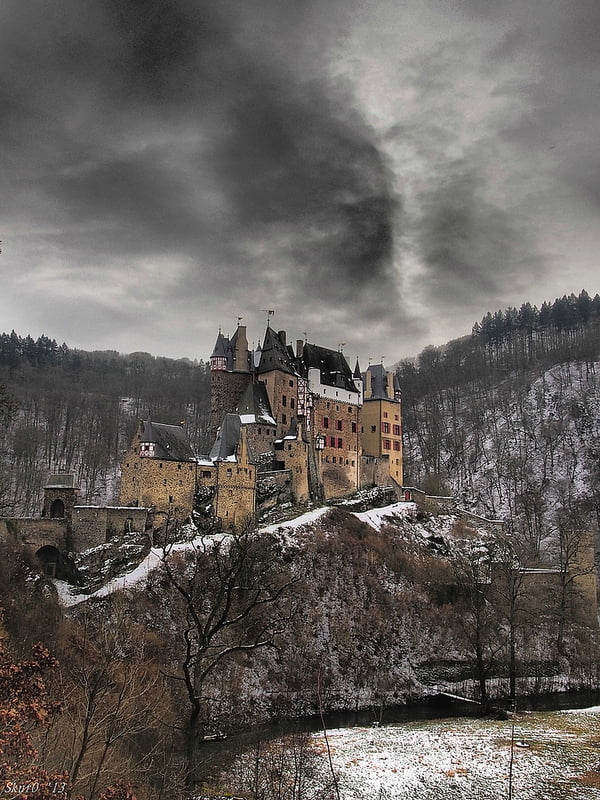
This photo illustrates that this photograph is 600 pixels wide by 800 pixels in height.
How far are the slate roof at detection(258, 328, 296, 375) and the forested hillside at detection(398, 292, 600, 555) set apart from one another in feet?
76.8

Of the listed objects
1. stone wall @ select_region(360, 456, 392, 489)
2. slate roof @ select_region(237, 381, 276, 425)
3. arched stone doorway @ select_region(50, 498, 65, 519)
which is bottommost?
arched stone doorway @ select_region(50, 498, 65, 519)

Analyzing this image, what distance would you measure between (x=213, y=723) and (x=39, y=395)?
86055 mm

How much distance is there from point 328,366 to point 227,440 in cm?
2003

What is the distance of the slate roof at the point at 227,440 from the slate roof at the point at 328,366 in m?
13.2

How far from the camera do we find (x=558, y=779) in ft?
68.4

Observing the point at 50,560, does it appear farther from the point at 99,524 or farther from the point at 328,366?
the point at 328,366

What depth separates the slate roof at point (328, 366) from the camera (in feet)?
226

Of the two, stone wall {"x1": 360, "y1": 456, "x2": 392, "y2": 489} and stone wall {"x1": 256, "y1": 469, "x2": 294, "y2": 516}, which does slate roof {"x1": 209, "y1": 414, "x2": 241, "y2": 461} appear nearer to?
stone wall {"x1": 256, "y1": 469, "x2": 294, "y2": 516}

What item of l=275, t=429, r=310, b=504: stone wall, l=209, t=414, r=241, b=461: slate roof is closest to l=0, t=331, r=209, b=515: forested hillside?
l=209, t=414, r=241, b=461: slate roof

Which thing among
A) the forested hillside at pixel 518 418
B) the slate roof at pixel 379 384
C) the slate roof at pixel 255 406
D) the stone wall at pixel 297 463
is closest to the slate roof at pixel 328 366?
the slate roof at pixel 379 384

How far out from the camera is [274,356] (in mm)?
64938

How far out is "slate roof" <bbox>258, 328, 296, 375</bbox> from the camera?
64562mm

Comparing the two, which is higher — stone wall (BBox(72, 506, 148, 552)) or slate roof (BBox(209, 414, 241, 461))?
slate roof (BBox(209, 414, 241, 461))

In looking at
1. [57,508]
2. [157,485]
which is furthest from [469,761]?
[57,508]
